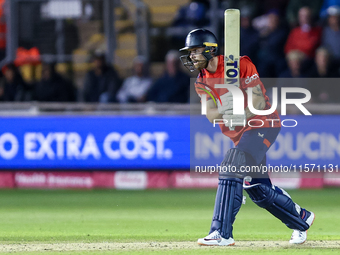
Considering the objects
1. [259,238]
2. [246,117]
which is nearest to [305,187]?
[259,238]

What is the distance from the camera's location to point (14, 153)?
11.9 meters

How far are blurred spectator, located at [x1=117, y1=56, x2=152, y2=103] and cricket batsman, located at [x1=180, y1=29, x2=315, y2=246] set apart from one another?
251 inches

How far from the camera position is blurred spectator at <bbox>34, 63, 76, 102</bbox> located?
12.8 m

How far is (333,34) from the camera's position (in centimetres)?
1229

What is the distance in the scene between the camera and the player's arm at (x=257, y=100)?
19.9 ft

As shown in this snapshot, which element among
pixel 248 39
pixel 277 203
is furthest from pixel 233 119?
pixel 248 39

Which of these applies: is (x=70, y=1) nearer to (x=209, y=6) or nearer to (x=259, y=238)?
(x=209, y=6)

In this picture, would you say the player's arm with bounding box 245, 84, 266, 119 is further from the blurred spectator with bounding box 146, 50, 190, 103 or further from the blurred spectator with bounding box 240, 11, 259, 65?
the blurred spectator with bounding box 240, 11, 259, 65

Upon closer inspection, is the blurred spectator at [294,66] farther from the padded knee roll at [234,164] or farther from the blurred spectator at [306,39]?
the padded knee roll at [234,164]

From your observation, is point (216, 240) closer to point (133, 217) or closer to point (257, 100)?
point (257, 100)

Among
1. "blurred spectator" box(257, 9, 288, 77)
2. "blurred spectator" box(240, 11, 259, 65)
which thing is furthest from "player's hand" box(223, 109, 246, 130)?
"blurred spectator" box(240, 11, 259, 65)

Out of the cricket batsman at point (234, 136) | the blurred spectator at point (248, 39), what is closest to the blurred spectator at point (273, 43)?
the blurred spectator at point (248, 39)

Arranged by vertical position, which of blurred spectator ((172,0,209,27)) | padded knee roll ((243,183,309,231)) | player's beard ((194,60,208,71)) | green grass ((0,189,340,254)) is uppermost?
blurred spectator ((172,0,209,27))

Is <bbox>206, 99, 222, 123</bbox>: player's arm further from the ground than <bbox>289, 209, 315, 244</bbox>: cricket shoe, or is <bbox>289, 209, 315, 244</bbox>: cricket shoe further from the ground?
<bbox>206, 99, 222, 123</bbox>: player's arm
